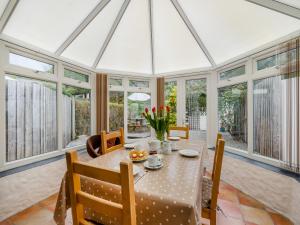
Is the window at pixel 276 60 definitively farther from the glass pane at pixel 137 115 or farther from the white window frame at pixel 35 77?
the white window frame at pixel 35 77

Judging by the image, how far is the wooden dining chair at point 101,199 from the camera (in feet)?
2.06

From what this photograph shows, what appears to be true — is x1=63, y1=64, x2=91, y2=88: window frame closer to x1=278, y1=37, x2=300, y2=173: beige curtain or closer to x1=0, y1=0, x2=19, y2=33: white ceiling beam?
x1=0, y1=0, x2=19, y2=33: white ceiling beam

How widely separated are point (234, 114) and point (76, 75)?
4429 millimetres

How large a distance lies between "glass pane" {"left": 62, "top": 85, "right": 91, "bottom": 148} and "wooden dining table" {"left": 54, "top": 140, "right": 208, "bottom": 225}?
11.0 feet

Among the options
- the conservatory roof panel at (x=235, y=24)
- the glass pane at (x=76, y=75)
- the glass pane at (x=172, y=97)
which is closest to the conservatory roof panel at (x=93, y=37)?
the glass pane at (x=76, y=75)

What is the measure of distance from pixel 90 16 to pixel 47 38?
1.02 m

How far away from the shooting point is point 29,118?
3.21m

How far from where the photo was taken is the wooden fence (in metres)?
2.93

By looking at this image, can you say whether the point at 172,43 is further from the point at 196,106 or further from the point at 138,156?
the point at 138,156

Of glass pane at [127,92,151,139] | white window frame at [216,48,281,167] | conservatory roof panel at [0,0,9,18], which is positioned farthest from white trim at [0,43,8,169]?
white window frame at [216,48,281,167]

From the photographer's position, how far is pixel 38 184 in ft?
7.53

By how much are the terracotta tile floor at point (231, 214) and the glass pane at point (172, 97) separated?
9.99 ft

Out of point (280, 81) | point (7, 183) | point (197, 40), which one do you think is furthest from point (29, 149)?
point (280, 81)

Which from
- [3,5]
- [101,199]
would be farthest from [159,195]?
[3,5]
